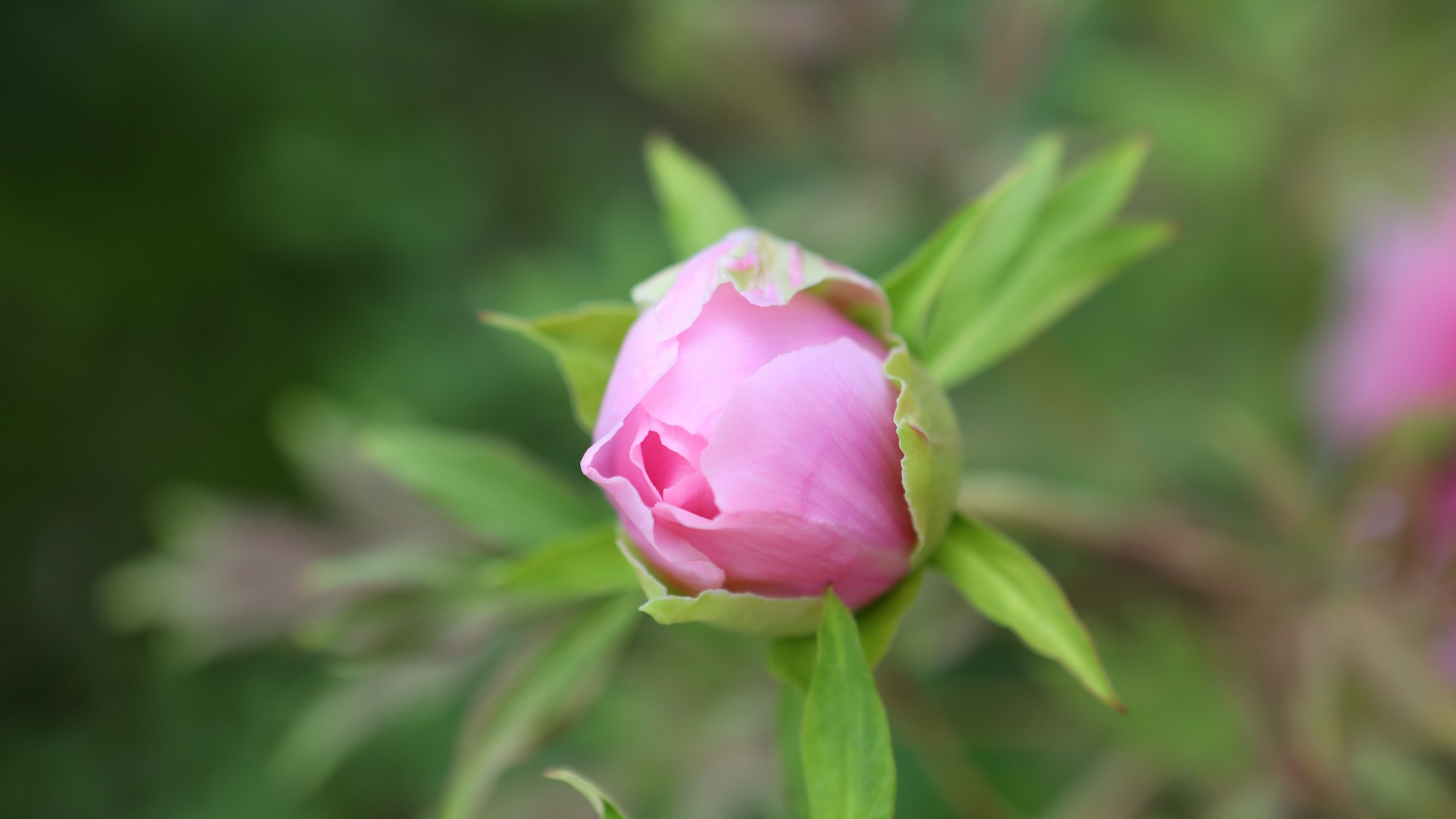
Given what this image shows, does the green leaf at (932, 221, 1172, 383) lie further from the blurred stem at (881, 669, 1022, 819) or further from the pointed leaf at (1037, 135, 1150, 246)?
the blurred stem at (881, 669, 1022, 819)

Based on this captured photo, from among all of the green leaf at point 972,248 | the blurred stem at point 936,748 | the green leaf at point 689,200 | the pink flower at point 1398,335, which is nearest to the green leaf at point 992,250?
the green leaf at point 972,248

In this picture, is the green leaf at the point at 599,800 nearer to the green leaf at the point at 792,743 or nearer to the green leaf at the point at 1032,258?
the green leaf at the point at 792,743

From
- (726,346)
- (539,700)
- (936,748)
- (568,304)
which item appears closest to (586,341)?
(726,346)

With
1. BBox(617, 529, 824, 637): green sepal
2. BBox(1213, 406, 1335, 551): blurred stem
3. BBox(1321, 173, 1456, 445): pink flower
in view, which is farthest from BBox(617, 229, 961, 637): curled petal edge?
BBox(1321, 173, 1456, 445): pink flower

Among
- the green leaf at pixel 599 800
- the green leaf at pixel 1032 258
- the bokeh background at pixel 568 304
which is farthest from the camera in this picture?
the bokeh background at pixel 568 304

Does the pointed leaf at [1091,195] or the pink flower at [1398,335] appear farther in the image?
the pink flower at [1398,335]

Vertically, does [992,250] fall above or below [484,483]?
above

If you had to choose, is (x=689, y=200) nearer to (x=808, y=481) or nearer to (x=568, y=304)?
(x=808, y=481)

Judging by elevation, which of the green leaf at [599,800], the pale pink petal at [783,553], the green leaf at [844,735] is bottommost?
the green leaf at [599,800]
